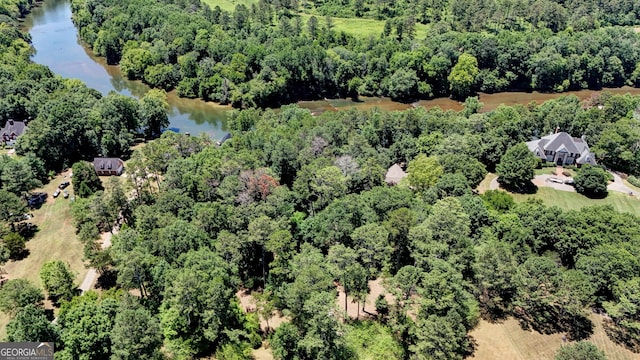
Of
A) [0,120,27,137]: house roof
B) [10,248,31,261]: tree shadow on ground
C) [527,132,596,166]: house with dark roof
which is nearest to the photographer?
[10,248,31,261]: tree shadow on ground

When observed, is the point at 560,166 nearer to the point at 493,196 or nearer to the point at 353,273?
the point at 493,196

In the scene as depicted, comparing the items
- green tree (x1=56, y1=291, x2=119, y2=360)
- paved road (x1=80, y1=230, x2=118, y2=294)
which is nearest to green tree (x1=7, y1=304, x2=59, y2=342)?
green tree (x1=56, y1=291, x2=119, y2=360)

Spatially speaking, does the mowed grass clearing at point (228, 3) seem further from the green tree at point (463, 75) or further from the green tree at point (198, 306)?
the green tree at point (198, 306)

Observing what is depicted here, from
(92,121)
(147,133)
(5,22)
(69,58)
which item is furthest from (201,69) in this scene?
(5,22)

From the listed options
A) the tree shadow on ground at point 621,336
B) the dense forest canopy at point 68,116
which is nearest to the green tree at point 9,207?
the dense forest canopy at point 68,116

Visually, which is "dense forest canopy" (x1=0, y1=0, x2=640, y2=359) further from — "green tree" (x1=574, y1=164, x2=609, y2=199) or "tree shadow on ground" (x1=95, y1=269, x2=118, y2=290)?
"green tree" (x1=574, y1=164, x2=609, y2=199)
